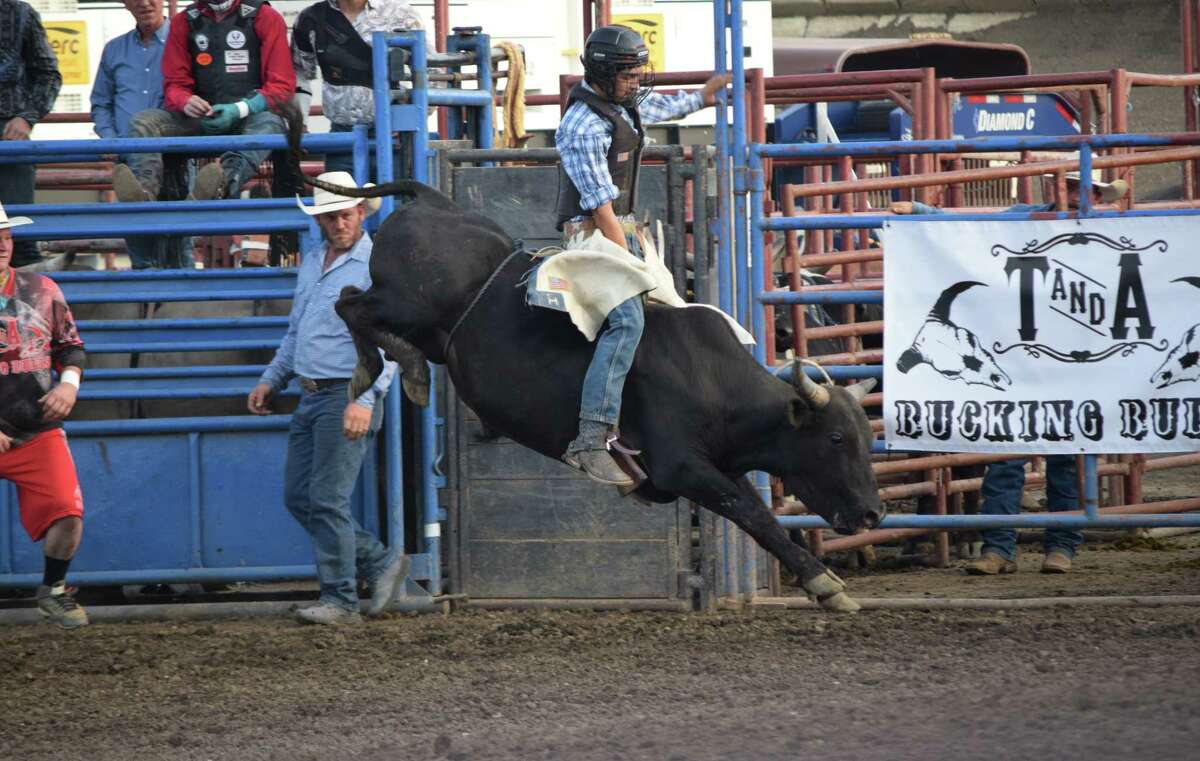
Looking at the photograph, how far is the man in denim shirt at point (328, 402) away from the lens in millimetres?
7367

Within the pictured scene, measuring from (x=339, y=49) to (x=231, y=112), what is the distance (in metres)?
0.75

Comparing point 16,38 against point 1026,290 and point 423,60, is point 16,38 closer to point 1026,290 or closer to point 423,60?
point 423,60

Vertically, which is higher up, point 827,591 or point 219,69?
point 219,69

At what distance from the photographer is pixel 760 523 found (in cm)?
628

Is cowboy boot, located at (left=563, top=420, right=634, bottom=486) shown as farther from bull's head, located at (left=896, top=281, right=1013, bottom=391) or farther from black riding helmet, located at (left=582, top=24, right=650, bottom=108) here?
bull's head, located at (left=896, top=281, right=1013, bottom=391)

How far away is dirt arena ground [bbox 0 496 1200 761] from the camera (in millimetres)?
5156

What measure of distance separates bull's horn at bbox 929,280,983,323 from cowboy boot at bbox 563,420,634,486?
200 centimetres

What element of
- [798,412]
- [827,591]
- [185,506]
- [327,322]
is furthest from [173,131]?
[827,591]

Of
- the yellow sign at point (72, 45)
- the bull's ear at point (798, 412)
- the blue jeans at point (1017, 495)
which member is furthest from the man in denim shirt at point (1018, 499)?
the yellow sign at point (72, 45)

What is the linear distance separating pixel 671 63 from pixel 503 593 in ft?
27.0

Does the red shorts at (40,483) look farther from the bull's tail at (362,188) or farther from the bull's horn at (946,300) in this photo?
the bull's horn at (946,300)

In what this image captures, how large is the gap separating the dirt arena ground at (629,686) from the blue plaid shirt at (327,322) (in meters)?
1.19

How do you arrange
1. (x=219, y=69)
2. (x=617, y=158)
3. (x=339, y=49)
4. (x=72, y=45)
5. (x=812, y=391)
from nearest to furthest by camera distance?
1. (x=812, y=391)
2. (x=617, y=158)
3. (x=219, y=69)
4. (x=339, y=49)
5. (x=72, y=45)

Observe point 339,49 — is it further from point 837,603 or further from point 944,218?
point 837,603
